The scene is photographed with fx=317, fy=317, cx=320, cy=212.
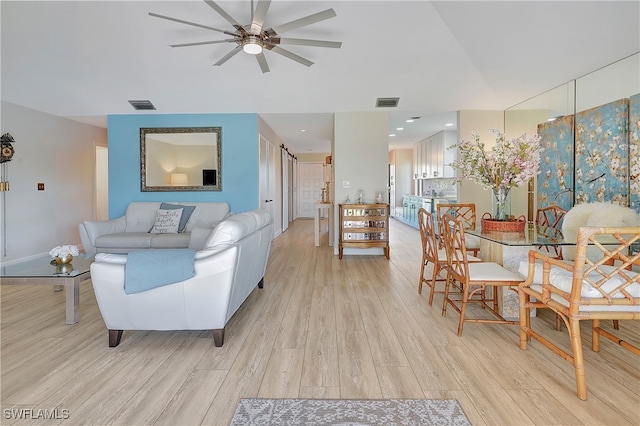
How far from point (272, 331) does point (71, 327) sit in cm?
166

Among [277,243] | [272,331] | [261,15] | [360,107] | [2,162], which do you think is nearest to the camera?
[272,331]

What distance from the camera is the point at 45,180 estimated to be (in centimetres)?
529

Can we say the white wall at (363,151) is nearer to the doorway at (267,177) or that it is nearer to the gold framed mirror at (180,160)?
the doorway at (267,177)

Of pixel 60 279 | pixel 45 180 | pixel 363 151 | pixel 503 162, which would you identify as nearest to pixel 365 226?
pixel 363 151

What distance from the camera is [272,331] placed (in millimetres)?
2514

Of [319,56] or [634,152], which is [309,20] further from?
[634,152]

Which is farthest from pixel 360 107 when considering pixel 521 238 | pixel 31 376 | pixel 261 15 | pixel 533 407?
pixel 31 376

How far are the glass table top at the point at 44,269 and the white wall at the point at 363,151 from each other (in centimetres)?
356

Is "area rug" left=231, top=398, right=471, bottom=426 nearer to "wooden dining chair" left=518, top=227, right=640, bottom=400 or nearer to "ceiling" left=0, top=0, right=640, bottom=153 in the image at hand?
"wooden dining chair" left=518, top=227, right=640, bottom=400

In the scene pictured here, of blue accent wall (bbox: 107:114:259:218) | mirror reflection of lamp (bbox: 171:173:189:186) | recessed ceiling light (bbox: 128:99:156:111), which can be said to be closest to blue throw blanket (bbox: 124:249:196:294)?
blue accent wall (bbox: 107:114:259:218)

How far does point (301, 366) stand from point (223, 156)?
4.34 metres

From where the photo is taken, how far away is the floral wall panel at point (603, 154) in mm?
3314

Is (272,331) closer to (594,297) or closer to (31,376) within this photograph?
(31,376)

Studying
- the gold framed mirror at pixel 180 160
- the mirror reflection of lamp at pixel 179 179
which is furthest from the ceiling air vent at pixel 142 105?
the mirror reflection of lamp at pixel 179 179
